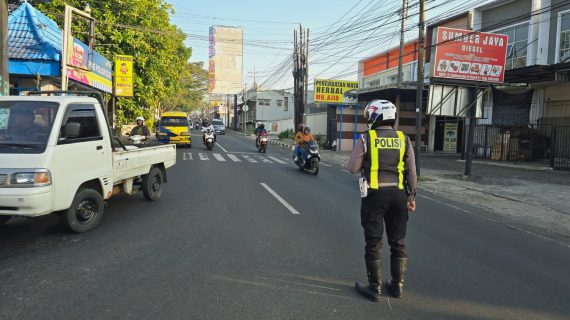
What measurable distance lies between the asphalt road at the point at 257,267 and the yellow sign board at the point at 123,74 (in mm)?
16094

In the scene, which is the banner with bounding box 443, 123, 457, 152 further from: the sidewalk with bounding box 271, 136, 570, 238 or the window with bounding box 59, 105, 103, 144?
the window with bounding box 59, 105, 103, 144

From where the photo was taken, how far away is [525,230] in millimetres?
7484

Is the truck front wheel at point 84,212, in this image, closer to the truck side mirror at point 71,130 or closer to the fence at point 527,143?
the truck side mirror at point 71,130

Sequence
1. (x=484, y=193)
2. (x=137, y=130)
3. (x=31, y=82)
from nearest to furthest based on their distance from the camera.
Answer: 1. (x=484, y=193)
2. (x=137, y=130)
3. (x=31, y=82)

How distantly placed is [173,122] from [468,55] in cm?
1574

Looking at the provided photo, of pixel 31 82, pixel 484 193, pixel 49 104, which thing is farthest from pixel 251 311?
pixel 31 82

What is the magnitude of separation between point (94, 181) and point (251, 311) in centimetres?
370

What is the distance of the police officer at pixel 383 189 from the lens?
405 centimetres

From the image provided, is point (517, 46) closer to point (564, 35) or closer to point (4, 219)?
point (564, 35)

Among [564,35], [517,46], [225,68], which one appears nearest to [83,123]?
[564,35]

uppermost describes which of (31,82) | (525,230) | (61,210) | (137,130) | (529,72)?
(529,72)

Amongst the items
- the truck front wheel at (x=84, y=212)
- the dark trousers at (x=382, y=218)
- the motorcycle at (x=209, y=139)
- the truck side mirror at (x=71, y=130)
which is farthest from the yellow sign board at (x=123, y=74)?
Answer: the dark trousers at (x=382, y=218)

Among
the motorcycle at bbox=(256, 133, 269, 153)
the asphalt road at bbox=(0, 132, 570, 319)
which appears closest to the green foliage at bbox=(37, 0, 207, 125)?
the motorcycle at bbox=(256, 133, 269, 153)

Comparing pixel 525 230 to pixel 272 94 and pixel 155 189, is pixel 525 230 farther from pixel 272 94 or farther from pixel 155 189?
pixel 272 94
